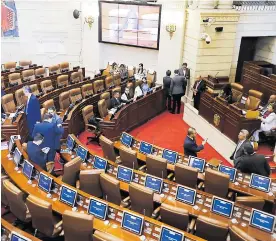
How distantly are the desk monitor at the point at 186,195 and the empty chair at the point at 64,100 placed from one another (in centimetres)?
480

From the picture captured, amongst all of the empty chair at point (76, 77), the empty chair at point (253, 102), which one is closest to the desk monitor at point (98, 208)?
the empty chair at point (253, 102)

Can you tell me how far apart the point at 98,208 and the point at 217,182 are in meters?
1.83

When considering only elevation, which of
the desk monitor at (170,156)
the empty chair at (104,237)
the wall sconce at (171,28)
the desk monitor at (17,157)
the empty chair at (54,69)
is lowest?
the desk monitor at (170,156)

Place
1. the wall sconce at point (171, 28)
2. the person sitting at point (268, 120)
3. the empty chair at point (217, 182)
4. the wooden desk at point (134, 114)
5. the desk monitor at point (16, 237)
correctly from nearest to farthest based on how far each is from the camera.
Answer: the desk monitor at point (16, 237)
the empty chair at point (217, 182)
the person sitting at point (268, 120)
the wooden desk at point (134, 114)
the wall sconce at point (171, 28)

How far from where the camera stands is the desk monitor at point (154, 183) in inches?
196

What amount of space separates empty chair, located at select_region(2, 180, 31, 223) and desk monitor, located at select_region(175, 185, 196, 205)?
6.54 feet

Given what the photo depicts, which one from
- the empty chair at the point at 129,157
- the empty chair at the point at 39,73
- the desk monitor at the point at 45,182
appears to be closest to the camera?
the desk monitor at the point at 45,182

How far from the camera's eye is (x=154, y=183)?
500 centimetres

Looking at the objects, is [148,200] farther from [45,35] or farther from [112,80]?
[45,35]

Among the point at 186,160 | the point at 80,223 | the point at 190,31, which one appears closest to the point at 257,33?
→ the point at 190,31

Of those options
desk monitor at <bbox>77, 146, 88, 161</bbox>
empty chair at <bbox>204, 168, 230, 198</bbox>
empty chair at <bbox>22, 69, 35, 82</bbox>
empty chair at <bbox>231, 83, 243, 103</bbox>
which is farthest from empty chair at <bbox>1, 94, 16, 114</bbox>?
empty chair at <bbox>231, 83, 243, 103</bbox>

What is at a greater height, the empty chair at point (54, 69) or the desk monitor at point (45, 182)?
the empty chair at point (54, 69)

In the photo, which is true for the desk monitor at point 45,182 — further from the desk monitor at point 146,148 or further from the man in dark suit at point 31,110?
the man in dark suit at point 31,110

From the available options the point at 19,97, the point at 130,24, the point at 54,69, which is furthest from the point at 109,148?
the point at 130,24
